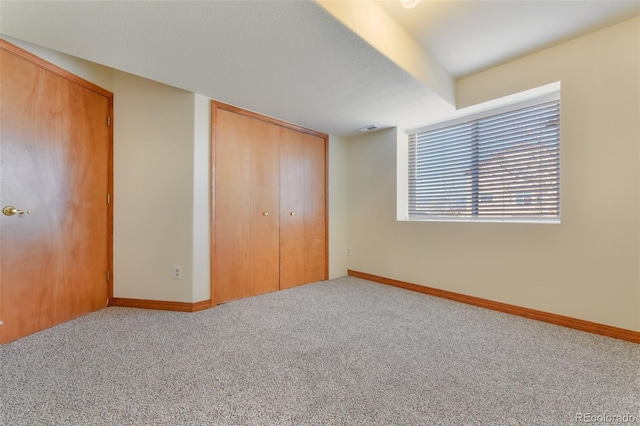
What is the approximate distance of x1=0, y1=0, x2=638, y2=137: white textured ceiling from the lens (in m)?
1.48

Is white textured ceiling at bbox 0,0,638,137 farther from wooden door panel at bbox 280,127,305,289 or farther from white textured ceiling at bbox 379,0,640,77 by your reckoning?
wooden door panel at bbox 280,127,305,289

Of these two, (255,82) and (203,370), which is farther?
(255,82)

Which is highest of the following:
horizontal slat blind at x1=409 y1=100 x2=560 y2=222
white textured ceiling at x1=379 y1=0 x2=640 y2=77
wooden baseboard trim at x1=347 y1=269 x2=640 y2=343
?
white textured ceiling at x1=379 y1=0 x2=640 y2=77

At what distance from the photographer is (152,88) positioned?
8.63ft

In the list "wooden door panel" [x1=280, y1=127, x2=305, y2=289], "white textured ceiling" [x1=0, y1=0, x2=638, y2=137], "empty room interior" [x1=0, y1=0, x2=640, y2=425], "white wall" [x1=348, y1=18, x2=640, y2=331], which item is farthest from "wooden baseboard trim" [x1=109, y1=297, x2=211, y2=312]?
"white wall" [x1=348, y1=18, x2=640, y2=331]

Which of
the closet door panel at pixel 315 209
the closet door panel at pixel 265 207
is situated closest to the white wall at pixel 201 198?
the closet door panel at pixel 265 207

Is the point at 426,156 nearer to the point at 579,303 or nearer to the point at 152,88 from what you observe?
the point at 579,303

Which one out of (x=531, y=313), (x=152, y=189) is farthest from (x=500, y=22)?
(x=152, y=189)

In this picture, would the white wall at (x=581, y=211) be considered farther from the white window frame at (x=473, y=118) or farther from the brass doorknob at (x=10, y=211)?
the brass doorknob at (x=10, y=211)

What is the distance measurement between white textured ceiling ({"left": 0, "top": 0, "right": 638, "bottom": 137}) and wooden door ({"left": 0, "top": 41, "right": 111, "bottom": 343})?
0.56 meters

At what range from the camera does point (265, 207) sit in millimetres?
3217

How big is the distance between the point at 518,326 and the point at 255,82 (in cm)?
309

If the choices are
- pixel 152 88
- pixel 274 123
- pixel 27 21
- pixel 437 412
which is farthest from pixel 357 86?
pixel 437 412

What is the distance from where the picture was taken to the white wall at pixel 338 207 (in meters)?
3.95
